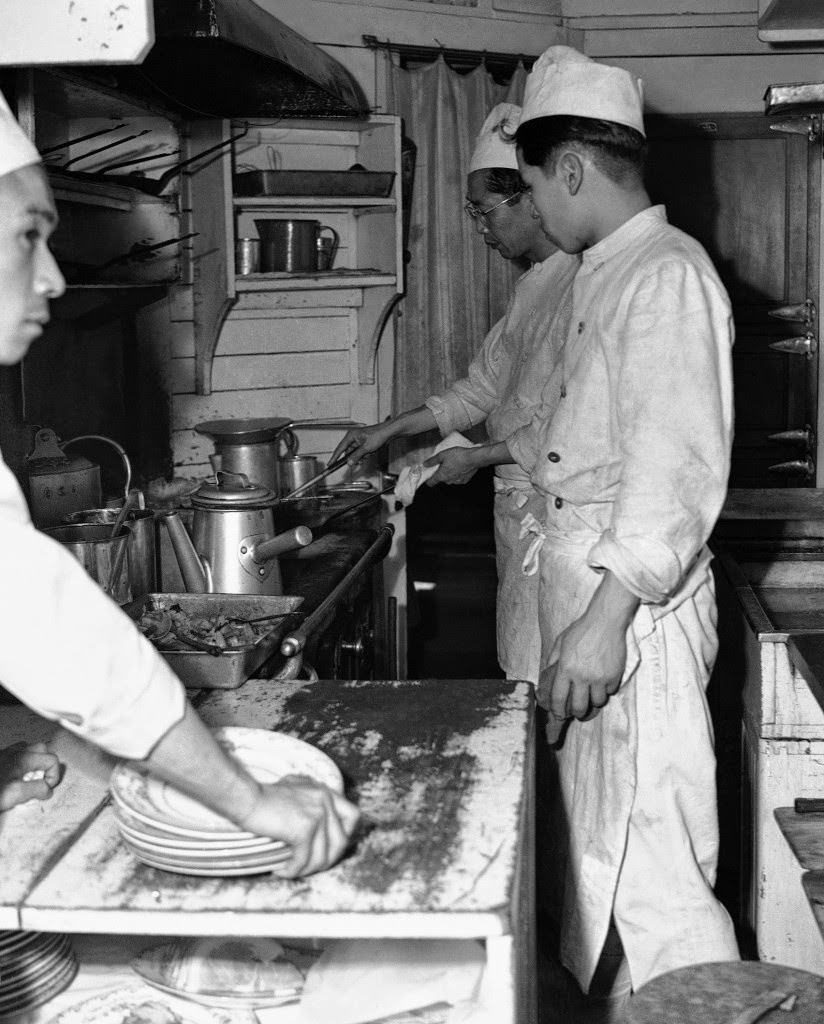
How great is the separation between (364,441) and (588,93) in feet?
6.39

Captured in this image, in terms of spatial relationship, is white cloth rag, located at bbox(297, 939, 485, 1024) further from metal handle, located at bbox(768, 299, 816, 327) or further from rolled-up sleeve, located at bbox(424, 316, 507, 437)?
metal handle, located at bbox(768, 299, 816, 327)

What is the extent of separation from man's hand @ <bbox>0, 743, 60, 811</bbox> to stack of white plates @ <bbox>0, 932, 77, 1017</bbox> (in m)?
0.21

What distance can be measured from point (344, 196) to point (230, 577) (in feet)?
6.40

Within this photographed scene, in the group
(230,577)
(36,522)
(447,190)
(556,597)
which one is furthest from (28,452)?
(447,190)

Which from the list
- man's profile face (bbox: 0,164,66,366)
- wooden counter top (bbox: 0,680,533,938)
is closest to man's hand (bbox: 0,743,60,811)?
wooden counter top (bbox: 0,680,533,938)

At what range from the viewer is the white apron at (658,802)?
99.5 inches

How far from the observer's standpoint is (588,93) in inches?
99.9

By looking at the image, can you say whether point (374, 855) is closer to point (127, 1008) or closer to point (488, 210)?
point (127, 1008)

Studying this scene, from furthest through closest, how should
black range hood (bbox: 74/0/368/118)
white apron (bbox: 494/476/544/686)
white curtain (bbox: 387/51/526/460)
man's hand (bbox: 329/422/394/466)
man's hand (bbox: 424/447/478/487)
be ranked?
1. white curtain (bbox: 387/51/526/460)
2. man's hand (bbox: 329/422/394/466)
3. man's hand (bbox: 424/447/478/487)
4. white apron (bbox: 494/476/544/686)
5. black range hood (bbox: 74/0/368/118)

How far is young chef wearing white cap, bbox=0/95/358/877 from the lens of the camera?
49.8 inches

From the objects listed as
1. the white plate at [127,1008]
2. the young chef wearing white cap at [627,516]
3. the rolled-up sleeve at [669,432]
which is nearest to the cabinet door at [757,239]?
the young chef wearing white cap at [627,516]

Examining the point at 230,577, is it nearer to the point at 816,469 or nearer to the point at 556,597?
the point at 556,597

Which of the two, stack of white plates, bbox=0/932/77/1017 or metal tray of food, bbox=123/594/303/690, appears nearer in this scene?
stack of white plates, bbox=0/932/77/1017

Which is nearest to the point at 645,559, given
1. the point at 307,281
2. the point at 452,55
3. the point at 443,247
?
the point at 307,281
